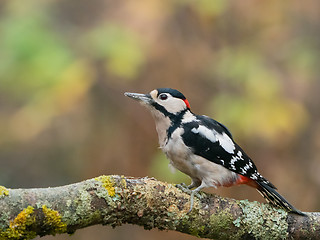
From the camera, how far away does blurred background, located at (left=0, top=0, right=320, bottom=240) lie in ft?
16.8

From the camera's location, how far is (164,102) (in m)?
3.36

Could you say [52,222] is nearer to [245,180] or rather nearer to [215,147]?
[215,147]

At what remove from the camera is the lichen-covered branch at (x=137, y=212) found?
6.51 feet

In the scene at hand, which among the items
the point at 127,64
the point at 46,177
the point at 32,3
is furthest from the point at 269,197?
the point at 46,177

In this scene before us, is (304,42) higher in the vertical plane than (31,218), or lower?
higher

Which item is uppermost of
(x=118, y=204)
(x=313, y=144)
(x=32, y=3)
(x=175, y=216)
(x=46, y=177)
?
(x=313, y=144)

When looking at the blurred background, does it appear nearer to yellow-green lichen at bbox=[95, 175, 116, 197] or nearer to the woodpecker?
the woodpecker

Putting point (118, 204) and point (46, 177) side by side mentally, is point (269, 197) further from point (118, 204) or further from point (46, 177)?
point (46, 177)

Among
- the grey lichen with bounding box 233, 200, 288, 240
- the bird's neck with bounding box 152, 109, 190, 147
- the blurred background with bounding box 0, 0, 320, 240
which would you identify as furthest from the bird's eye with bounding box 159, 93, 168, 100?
the blurred background with bounding box 0, 0, 320, 240

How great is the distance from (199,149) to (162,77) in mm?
2758

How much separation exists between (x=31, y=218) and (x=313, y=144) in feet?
15.3

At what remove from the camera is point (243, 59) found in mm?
5484

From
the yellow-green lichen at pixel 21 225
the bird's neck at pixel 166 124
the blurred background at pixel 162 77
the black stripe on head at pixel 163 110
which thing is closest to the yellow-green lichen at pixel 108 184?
the yellow-green lichen at pixel 21 225

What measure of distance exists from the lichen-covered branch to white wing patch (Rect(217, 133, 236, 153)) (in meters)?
0.55
